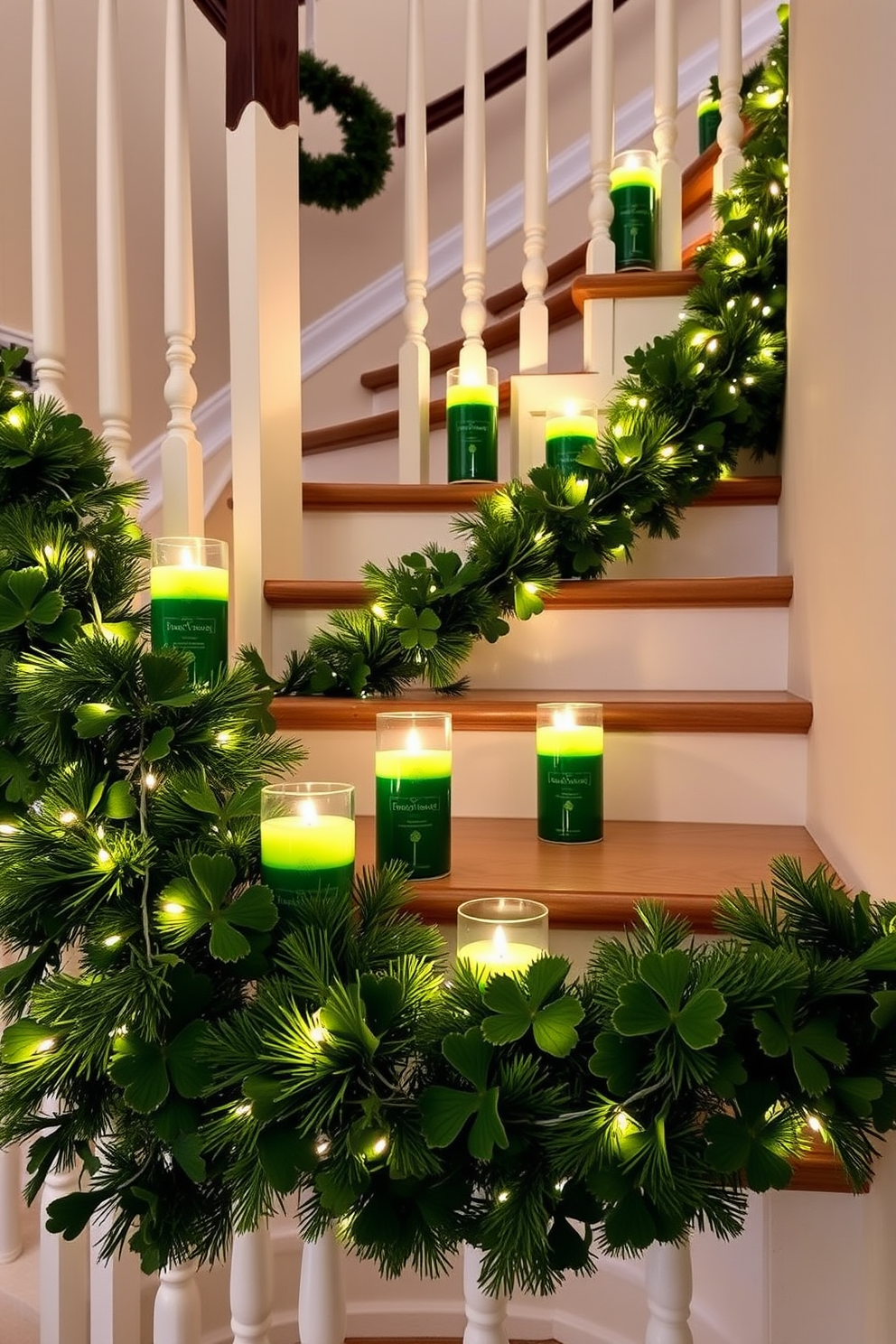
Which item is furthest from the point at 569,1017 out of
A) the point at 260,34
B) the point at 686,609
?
the point at 260,34

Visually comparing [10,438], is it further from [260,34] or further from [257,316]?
[260,34]

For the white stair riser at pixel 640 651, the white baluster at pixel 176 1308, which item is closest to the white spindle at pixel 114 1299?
the white baluster at pixel 176 1308

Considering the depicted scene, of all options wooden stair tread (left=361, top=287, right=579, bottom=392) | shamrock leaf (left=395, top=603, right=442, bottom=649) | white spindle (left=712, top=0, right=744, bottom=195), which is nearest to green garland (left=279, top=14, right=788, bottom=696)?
shamrock leaf (left=395, top=603, right=442, bottom=649)

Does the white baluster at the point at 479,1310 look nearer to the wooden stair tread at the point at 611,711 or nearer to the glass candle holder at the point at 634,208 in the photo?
the wooden stair tread at the point at 611,711

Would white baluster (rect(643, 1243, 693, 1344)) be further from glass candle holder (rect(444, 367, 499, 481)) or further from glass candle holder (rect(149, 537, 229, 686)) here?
glass candle holder (rect(444, 367, 499, 481))

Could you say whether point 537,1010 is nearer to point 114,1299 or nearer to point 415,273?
point 114,1299

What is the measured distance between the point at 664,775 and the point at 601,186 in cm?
115

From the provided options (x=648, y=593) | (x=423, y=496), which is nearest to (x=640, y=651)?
(x=648, y=593)

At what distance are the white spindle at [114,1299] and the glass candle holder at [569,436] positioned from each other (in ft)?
3.90

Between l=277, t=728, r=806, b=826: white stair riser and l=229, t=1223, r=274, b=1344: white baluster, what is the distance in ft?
1.87

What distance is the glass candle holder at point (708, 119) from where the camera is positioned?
85.8 inches

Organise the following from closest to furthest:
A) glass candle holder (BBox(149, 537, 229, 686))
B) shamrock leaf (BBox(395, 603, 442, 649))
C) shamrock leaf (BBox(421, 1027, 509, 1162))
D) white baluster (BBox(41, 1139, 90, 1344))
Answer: shamrock leaf (BBox(421, 1027, 509, 1162)), glass candle holder (BBox(149, 537, 229, 686)), white baluster (BBox(41, 1139, 90, 1344)), shamrock leaf (BBox(395, 603, 442, 649))

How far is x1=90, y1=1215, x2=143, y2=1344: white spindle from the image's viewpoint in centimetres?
118

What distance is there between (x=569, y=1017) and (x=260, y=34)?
145 centimetres
